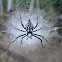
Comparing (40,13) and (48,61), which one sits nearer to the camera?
(40,13)

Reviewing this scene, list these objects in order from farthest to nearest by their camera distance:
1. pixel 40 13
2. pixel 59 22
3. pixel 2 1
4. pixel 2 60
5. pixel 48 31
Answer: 1. pixel 2 1
2. pixel 59 22
3. pixel 2 60
4. pixel 48 31
5. pixel 40 13

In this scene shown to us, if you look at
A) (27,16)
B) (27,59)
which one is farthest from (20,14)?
(27,59)

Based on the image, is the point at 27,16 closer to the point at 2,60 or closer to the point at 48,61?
the point at 2,60

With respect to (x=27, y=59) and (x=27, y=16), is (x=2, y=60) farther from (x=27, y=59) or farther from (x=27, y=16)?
(x=27, y=16)

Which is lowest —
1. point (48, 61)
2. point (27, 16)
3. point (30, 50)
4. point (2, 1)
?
point (48, 61)

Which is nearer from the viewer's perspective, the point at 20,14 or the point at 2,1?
the point at 20,14

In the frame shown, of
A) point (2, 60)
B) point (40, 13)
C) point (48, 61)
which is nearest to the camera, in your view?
point (40, 13)

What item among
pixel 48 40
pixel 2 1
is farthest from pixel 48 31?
pixel 2 1

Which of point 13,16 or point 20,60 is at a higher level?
point 13,16

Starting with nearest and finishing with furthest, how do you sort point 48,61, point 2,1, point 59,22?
point 48,61, point 59,22, point 2,1
